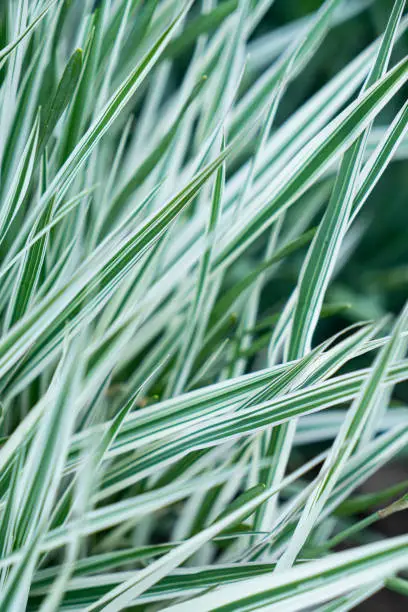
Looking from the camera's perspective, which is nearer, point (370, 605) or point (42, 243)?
point (42, 243)

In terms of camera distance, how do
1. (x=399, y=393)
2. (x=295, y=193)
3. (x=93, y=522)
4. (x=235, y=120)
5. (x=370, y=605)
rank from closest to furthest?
(x=93, y=522) → (x=295, y=193) → (x=235, y=120) → (x=370, y=605) → (x=399, y=393)

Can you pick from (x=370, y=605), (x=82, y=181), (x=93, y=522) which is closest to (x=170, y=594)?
(x=93, y=522)

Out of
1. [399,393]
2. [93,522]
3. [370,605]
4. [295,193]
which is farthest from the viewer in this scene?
[399,393]

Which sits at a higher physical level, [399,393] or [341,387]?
[399,393]

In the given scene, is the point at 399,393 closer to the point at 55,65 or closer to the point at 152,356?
the point at 152,356

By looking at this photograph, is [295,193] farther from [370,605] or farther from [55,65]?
[370,605]

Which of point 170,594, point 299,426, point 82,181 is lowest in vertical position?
point 170,594
